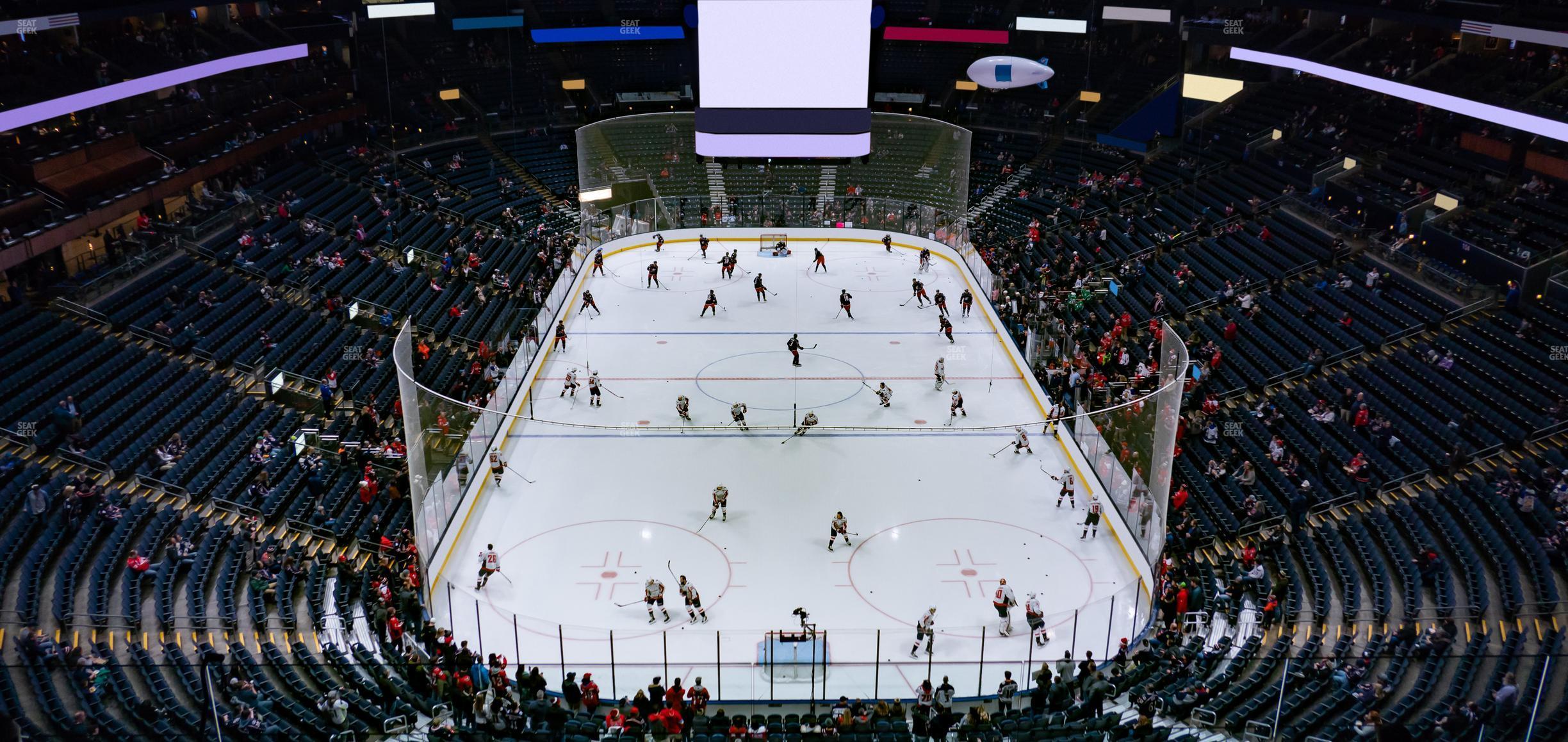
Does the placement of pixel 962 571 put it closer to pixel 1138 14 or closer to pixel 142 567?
pixel 142 567

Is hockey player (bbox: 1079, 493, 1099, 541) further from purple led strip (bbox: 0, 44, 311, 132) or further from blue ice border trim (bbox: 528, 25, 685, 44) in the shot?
blue ice border trim (bbox: 528, 25, 685, 44)

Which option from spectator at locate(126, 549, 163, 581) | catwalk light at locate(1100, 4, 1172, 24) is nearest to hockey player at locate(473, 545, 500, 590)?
spectator at locate(126, 549, 163, 581)

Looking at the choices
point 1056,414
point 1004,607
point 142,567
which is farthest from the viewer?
point 1056,414

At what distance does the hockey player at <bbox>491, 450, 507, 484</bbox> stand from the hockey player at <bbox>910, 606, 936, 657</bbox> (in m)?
9.91

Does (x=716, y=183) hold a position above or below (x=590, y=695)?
above

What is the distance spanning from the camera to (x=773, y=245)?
141ft

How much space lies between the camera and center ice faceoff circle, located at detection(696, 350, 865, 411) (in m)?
28.2

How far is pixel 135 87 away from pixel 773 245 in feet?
69.3

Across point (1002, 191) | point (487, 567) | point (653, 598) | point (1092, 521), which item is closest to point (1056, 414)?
point (1092, 521)

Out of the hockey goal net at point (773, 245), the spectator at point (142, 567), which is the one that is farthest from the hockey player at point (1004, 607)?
the hockey goal net at point (773, 245)

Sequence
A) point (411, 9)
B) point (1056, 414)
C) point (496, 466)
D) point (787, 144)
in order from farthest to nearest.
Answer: point (411, 9), point (787, 144), point (1056, 414), point (496, 466)

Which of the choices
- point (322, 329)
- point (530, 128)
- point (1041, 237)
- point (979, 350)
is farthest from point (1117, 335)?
point (530, 128)

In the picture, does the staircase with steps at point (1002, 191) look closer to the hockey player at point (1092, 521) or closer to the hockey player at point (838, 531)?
the hockey player at point (1092, 521)

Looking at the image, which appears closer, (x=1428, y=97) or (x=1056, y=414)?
(x=1056, y=414)
